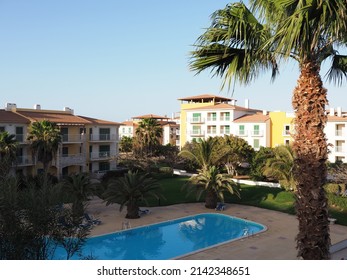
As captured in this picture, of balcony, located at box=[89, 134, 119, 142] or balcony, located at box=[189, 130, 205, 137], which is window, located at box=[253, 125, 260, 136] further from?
balcony, located at box=[89, 134, 119, 142]

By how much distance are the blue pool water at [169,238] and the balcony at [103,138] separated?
20.7m

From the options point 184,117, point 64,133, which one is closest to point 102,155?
point 64,133

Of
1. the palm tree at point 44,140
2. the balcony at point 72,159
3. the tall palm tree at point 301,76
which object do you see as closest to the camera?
the tall palm tree at point 301,76

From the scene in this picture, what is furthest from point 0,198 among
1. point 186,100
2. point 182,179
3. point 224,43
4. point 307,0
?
point 186,100

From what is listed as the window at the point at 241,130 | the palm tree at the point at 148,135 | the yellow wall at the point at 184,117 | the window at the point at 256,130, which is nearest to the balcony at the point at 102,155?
the palm tree at the point at 148,135

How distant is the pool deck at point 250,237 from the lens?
15977 mm

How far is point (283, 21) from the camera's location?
21.8 feet

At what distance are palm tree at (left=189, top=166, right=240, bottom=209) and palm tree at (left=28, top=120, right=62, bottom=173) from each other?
12962 millimetres

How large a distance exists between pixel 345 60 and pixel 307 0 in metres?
3.56

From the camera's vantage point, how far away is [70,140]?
123 ft

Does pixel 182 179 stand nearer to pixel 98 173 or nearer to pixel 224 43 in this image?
pixel 98 173

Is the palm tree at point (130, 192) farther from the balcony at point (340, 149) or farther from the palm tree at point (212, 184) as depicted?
the balcony at point (340, 149)

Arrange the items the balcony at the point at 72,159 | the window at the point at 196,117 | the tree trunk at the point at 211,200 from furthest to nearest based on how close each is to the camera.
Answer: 1. the window at the point at 196,117
2. the balcony at the point at 72,159
3. the tree trunk at the point at 211,200

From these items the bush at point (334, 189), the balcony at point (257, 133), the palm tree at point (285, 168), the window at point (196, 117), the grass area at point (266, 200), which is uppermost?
the window at point (196, 117)
